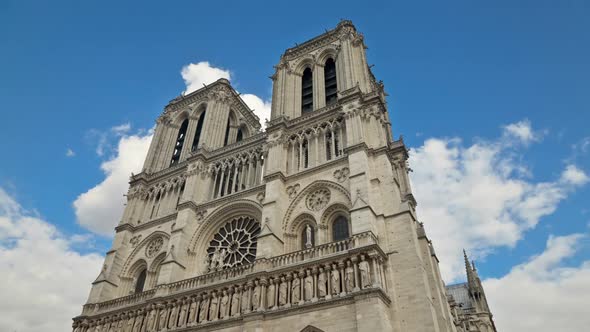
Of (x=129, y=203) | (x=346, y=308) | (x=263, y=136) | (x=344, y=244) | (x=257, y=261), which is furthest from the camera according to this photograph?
(x=129, y=203)

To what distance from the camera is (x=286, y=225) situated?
70.8 feet

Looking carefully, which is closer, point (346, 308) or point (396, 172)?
point (346, 308)

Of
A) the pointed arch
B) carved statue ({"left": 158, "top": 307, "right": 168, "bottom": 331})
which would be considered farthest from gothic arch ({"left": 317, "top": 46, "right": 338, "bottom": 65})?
carved statue ({"left": 158, "top": 307, "right": 168, "bottom": 331})

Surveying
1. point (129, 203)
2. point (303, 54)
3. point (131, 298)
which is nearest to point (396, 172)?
point (303, 54)

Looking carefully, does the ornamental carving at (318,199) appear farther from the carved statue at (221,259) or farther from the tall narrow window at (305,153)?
the carved statue at (221,259)

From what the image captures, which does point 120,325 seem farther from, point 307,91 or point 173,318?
point 307,91

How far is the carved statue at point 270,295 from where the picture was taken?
1794 cm

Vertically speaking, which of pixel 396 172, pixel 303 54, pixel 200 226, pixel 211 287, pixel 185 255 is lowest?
pixel 211 287

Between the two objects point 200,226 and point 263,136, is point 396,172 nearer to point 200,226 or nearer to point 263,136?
point 263,136

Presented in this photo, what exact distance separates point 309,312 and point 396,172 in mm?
10591

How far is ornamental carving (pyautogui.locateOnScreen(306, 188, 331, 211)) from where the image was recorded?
21.2 m

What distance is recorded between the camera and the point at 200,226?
24.9 meters

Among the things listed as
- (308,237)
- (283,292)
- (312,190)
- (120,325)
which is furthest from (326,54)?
(120,325)

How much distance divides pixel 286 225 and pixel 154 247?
394 inches
